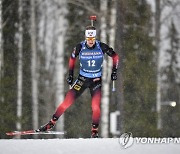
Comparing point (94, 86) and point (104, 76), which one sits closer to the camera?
point (94, 86)

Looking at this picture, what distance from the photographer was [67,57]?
1017cm

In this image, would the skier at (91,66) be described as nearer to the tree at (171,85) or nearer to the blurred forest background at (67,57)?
the blurred forest background at (67,57)

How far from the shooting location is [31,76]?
35.2 ft

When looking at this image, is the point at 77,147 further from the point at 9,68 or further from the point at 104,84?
the point at 9,68

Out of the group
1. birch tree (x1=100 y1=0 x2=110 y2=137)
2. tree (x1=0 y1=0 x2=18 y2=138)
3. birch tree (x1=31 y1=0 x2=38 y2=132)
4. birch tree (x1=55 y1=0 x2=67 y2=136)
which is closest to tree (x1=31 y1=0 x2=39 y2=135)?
birch tree (x1=31 y1=0 x2=38 y2=132)

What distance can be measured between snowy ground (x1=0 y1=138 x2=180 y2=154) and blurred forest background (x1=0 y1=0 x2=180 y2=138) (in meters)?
3.72

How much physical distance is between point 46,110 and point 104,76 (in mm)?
2437

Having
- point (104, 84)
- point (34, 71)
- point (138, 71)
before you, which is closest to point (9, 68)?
point (34, 71)

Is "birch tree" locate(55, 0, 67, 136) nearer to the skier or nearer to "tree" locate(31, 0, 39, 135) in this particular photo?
"tree" locate(31, 0, 39, 135)

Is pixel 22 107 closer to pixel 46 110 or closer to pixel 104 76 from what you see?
pixel 46 110

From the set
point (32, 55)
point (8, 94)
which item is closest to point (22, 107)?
point (8, 94)

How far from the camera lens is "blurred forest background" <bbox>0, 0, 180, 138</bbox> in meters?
10.0

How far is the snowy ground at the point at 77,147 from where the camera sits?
5.50 meters

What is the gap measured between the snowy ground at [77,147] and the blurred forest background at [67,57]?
3.72 metres
